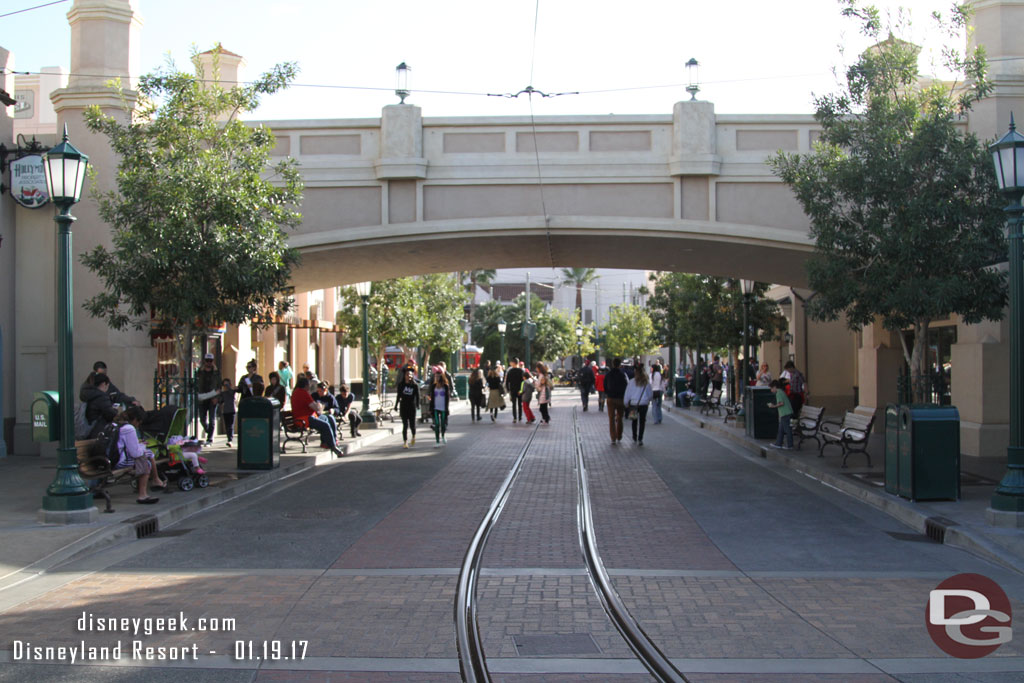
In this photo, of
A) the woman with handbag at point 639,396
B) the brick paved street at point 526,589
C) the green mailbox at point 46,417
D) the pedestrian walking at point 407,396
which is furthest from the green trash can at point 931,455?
the green mailbox at point 46,417

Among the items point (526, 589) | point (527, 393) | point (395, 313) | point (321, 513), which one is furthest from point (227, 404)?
point (395, 313)

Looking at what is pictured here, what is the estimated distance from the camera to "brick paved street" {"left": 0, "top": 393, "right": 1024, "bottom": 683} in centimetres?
570

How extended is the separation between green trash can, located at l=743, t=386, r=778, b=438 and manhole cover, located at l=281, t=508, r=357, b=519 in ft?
37.0

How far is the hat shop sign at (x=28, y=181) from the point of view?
16984 millimetres

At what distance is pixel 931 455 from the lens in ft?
36.4

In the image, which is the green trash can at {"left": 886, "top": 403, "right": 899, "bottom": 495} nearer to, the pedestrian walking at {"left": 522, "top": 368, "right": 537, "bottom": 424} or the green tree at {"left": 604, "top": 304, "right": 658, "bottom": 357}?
the pedestrian walking at {"left": 522, "top": 368, "right": 537, "bottom": 424}

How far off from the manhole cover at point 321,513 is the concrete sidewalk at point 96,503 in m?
1.26

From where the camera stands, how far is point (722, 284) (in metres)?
29.8

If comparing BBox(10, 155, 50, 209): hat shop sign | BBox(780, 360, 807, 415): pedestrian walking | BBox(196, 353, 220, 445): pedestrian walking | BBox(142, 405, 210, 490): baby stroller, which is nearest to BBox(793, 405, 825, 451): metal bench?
BBox(780, 360, 807, 415): pedestrian walking

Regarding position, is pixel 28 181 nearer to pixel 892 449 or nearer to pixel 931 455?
pixel 892 449

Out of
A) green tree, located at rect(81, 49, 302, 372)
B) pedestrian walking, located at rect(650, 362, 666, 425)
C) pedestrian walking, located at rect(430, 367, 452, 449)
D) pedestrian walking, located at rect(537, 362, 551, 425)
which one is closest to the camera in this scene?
green tree, located at rect(81, 49, 302, 372)

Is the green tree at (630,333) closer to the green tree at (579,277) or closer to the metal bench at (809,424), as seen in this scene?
the green tree at (579,277)

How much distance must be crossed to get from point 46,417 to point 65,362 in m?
3.34

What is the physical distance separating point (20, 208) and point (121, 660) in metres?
14.5
